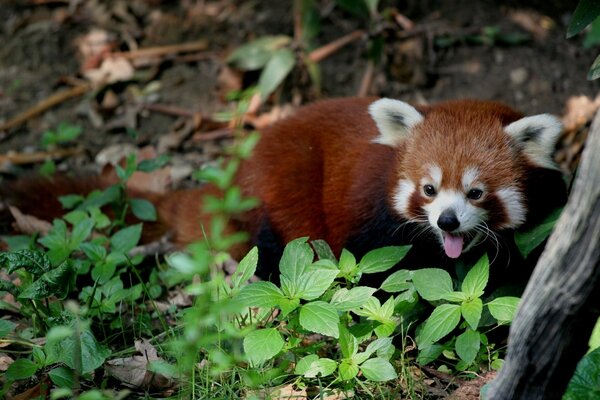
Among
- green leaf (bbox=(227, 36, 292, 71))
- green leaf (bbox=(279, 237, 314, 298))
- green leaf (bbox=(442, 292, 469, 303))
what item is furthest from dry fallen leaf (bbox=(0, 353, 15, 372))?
green leaf (bbox=(227, 36, 292, 71))

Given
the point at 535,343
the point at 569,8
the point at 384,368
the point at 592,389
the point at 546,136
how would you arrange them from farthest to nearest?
the point at 569,8 → the point at 546,136 → the point at 384,368 → the point at 592,389 → the point at 535,343

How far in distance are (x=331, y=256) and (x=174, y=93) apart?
271cm

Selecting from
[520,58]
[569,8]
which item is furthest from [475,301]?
[569,8]

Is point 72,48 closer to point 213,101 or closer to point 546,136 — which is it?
point 213,101

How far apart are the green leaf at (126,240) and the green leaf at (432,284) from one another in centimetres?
138

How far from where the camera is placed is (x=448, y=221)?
10.2 feet

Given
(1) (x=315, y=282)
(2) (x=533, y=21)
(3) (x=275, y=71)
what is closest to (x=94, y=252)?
(1) (x=315, y=282)

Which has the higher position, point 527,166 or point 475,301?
point 527,166

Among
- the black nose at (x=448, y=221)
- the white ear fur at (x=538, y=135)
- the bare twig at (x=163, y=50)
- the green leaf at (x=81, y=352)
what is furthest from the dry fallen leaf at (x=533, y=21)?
the green leaf at (x=81, y=352)

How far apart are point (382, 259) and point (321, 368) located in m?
0.53

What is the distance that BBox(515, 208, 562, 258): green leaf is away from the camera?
3172 mm

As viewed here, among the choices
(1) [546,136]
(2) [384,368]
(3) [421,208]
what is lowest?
(2) [384,368]

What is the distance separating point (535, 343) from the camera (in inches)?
82.0

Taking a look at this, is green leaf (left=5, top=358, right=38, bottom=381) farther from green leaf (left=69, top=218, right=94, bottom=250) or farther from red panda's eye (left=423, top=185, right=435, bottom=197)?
red panda's eye (left=423, top=185, right=435, bottom=197)
